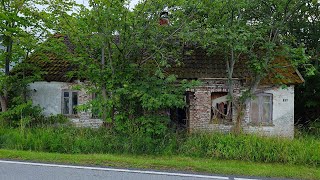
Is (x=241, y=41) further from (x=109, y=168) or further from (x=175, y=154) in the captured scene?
(x=109, y=168)

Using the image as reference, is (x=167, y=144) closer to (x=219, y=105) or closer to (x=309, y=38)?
(x=219, y=105)

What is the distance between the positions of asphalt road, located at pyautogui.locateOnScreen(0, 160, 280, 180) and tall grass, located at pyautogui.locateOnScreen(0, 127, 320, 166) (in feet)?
8.19

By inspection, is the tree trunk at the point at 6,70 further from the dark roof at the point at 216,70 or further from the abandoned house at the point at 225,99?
the dark roof at the point at 216,70

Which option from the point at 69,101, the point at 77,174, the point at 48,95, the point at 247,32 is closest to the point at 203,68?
the point at 247,32

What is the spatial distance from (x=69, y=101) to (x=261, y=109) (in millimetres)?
10202

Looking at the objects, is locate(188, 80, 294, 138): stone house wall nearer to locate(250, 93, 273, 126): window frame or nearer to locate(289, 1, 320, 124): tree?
locate(250, 93, 273, 126): window frame

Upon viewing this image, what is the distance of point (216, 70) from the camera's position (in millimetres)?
14766

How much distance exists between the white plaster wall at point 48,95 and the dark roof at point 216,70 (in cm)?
646

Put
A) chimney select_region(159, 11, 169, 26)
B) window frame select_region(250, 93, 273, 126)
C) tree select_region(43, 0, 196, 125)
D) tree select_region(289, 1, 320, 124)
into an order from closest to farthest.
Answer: tree select_region(43, 0, 196, 125), chimney select_region(159, 11, 169, 26), window frame select_region(250, 93, 273, 126), tree select_region(289, 1, 320, 124)

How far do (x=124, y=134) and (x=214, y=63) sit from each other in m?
6.52

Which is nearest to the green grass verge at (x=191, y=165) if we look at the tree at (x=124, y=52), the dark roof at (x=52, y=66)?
the tree at (x=124, y=52)

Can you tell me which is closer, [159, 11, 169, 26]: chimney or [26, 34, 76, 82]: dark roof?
[159, 11, 169, 26]: chimney

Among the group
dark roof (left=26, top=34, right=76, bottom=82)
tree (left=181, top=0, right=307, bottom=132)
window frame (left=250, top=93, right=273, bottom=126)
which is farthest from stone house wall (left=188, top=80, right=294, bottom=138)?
dark roof (left=26, top=34, right=76, bottom=82)

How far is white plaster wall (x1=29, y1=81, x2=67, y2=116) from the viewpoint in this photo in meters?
16.4
